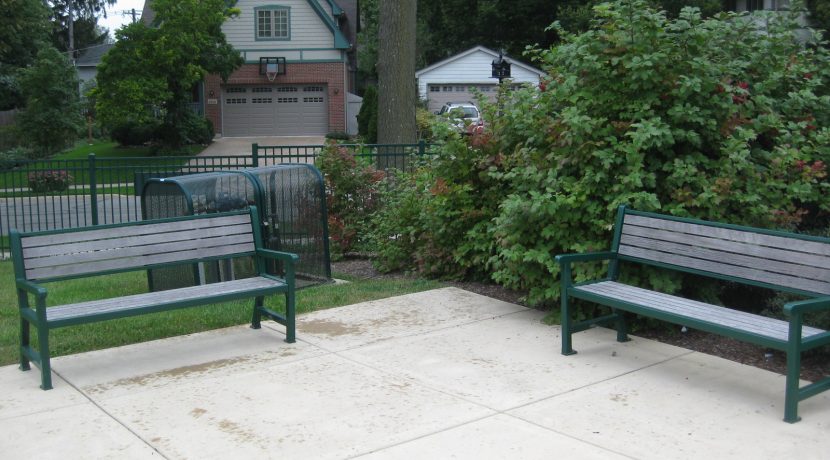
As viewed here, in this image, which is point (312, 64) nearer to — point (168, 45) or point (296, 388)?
point (168, 45)

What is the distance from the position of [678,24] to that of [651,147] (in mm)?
1075

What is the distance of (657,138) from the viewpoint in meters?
6.82

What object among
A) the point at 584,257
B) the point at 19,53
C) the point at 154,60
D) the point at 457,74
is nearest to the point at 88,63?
the point at 19,53

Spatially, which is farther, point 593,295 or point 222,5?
point 222,5

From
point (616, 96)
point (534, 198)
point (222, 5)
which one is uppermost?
point (222, 5)

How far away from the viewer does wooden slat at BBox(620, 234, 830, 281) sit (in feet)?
17.6

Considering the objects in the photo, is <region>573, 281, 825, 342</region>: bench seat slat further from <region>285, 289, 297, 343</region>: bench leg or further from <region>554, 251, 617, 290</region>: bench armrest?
<region>285, 289, 297, 343</region>: bench leg

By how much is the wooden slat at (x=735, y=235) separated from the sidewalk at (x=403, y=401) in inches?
35.7

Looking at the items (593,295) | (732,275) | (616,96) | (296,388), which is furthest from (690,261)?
(296,388)

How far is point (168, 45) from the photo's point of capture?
103ft

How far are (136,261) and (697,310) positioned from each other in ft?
13.3

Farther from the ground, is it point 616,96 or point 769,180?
point 616,96

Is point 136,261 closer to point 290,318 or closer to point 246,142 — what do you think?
point 290,318

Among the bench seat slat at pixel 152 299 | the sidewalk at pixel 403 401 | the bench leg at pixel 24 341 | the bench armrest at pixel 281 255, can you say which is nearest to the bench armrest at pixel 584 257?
the sidewalk at pixel 403 401
